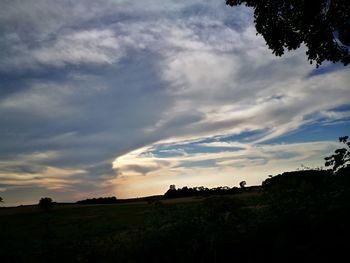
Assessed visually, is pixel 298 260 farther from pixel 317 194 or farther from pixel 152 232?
pixel 152 232

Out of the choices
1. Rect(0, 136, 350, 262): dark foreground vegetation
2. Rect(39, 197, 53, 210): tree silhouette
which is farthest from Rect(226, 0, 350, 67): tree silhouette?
Rect(39, 197, 53, 210): tree silhouette

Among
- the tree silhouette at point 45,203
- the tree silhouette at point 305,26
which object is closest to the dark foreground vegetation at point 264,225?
the tree silhouette at point 305,26

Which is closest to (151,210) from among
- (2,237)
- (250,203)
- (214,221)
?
(214,221)

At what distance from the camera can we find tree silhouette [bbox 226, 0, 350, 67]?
1411 cm

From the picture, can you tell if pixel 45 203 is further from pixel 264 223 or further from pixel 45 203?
pixel 264 223

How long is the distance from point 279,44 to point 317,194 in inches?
356

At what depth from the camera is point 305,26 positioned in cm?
1439

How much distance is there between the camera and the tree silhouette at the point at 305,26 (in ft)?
46.3

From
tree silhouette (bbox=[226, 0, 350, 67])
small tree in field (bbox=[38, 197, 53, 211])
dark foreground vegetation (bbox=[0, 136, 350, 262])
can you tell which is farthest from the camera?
small tree in field (bbox=[38, 197, 53, 211])

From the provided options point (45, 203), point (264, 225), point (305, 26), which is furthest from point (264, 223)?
point (45, 203)

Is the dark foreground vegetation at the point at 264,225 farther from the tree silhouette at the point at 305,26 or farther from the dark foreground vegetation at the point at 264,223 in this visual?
the tree silhouette at the point at 305,26

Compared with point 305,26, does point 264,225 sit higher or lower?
lower

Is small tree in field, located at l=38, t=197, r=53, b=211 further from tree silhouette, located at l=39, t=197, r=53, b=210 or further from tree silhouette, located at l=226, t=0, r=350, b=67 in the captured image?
tree silhouette, located at l=226, t=0, r=350, b=67

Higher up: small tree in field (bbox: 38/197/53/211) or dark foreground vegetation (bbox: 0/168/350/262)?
small tree in field (bbox: 38/197/53/211)
